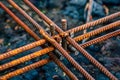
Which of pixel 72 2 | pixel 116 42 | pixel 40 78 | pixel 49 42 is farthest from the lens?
pixel 72 2

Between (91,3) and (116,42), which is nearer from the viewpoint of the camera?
(116,42)

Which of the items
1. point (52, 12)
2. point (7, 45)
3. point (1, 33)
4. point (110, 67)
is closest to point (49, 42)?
point (110, 67)

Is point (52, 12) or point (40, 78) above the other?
point (52, 12)

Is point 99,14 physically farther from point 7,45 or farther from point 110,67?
point 7,45

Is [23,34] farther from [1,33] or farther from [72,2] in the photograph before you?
[72,2]

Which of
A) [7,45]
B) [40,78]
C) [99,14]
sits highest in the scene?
[99,14]

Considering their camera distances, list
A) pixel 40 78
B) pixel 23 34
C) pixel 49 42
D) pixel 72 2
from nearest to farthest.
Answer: pixel 49 42 < pixel 40 78 < pixel 23 34 < pixel 72 2

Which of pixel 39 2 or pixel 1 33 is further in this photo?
pixel 39 2

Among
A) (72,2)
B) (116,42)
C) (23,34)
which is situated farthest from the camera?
(72,2)

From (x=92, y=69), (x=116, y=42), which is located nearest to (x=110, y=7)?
(x=116, y=42)
